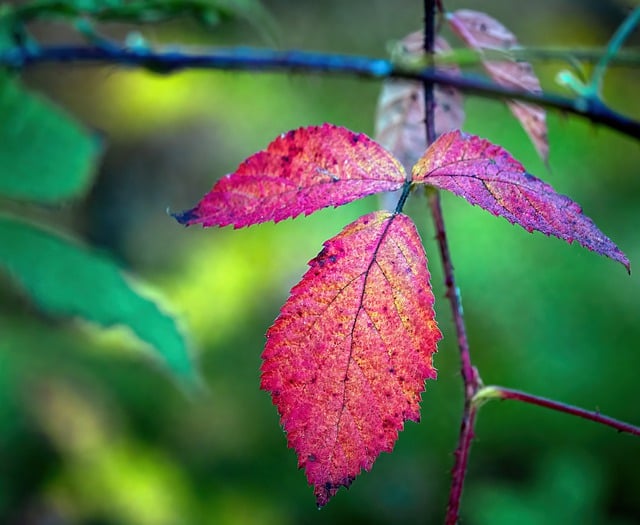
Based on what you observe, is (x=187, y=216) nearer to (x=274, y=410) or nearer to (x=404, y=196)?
(x=404, y=196)

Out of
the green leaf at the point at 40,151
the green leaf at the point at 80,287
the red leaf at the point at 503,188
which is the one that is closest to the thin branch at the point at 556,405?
the red leaf at the point at 503,188

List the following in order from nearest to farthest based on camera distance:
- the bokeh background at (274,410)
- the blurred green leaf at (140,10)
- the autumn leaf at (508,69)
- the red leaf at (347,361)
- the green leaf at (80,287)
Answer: the red leaf at (347,361) < the autumn leaf at (508,69) < the blurred green leaf at (140,10) < the green leaf at (80,287) < the bokeh background at (274,410)

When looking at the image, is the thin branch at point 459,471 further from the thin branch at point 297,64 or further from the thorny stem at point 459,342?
the thin branch at point 297,64

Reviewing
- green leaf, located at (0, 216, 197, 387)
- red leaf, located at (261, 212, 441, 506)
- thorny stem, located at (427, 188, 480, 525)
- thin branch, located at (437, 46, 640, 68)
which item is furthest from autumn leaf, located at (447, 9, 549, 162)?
green leaf, located at (0, 216, 197, 387)

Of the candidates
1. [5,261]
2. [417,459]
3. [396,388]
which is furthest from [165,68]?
[417,459]

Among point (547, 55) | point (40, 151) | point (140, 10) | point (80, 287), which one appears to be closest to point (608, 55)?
point (547, 55)

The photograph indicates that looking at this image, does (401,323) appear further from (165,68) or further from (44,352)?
(44,352)
